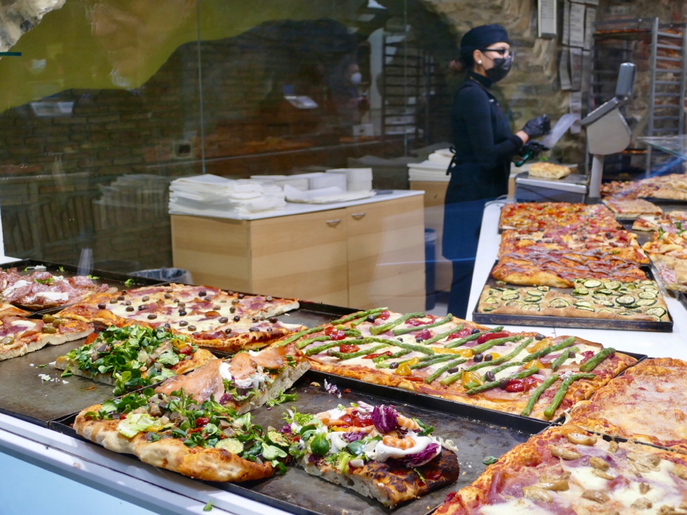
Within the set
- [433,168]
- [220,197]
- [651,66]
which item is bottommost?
[220,197]

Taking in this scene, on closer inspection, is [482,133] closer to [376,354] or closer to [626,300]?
[626,300]

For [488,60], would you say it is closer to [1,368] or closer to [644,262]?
[644,262]

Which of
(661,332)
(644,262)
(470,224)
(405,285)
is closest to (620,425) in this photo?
(661,332)

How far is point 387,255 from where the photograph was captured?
5.72 metres

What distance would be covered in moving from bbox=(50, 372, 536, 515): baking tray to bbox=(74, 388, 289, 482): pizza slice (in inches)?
1.7

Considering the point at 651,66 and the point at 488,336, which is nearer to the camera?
the point at 488,336

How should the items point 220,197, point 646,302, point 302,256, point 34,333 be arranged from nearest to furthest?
point 34,333 < point 646,302 < point 220,197 < point 302,256

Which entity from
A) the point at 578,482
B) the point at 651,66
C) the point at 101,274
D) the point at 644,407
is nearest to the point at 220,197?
the point at 101,274

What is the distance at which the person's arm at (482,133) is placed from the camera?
512cm

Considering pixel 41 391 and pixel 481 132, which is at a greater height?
pixel 481 132

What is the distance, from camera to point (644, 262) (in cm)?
332

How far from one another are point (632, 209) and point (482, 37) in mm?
1717

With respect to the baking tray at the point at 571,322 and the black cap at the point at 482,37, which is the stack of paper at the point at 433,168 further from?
the baking tray at the point at 571,322

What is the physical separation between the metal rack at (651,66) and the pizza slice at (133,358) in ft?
12.5
